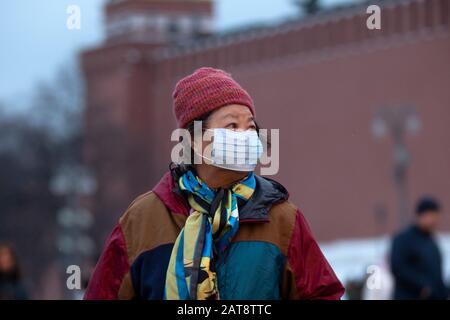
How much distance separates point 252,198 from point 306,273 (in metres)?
0.23

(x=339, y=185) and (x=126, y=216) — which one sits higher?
(x=126, y=216)

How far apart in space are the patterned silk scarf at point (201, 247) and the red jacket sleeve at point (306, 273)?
0.53ft

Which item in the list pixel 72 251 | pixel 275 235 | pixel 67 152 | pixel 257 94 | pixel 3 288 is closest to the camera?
pixel 275 235

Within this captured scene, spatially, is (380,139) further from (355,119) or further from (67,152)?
(67,152)

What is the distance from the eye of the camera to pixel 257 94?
52.6m

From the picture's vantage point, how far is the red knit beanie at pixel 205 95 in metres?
4.13

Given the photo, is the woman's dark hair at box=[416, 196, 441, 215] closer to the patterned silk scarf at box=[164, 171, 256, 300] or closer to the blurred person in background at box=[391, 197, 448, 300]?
the blurred person in background at box=[391, 197, 448, 300]

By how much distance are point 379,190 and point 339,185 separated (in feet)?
7.54

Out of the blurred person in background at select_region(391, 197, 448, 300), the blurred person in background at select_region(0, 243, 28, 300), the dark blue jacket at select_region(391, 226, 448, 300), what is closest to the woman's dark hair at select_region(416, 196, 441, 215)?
the blurred person in background at select_region(391, 197, 448, 300)

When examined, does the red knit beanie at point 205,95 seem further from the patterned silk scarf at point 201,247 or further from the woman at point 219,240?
the patterned silk scarf at point 201,247

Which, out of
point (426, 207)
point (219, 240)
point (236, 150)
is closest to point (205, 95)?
point (236, 150)

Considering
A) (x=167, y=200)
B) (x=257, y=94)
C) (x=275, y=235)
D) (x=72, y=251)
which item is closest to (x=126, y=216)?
(x=167, y=200)

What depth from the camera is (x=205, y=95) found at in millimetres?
4156

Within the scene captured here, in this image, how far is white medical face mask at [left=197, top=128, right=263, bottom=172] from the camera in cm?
398
